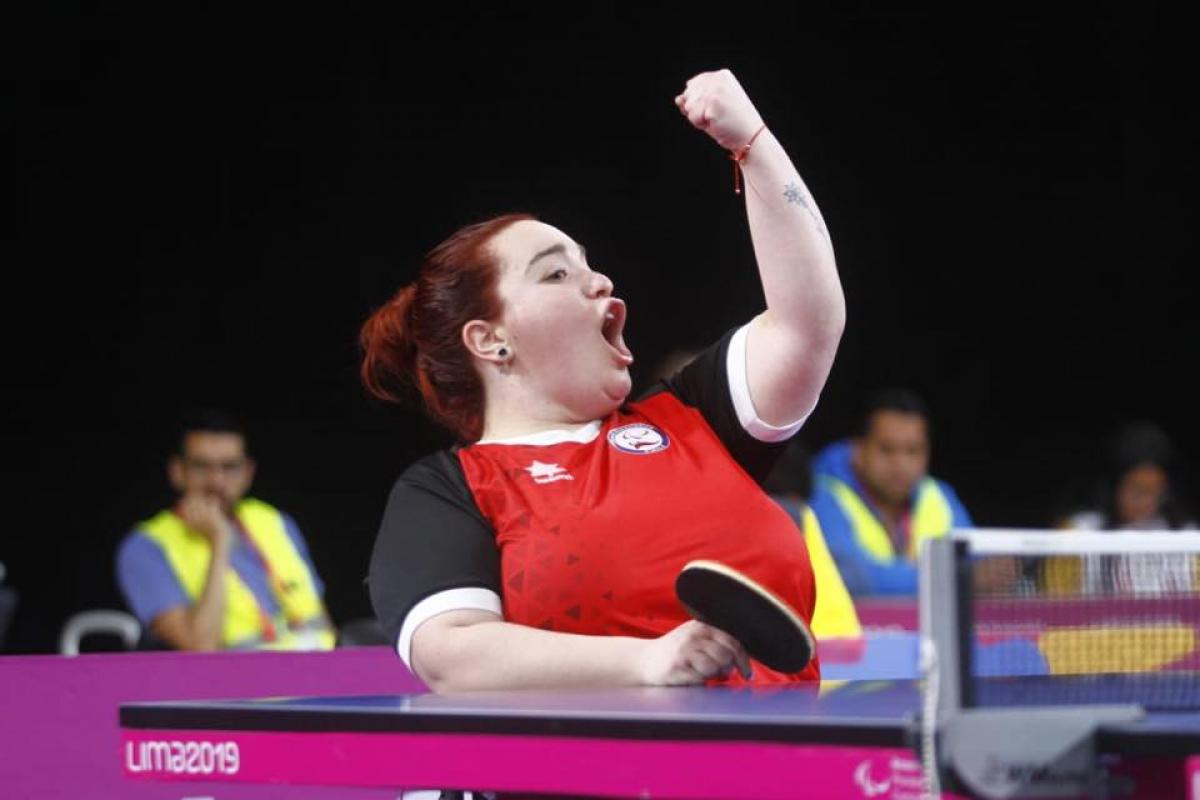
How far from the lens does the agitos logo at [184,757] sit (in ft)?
6.66

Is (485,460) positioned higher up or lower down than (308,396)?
lower down

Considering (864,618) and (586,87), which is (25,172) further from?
(864,618)

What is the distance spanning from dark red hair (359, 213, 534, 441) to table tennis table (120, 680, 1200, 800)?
0.74m

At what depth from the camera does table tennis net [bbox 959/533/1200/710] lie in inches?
69.2

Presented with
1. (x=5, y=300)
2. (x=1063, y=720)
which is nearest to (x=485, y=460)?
(x=1063, y=720)

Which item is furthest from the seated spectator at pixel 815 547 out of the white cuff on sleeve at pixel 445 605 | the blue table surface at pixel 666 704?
the blue table surface at pixel 666 704

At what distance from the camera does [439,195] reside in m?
8.01

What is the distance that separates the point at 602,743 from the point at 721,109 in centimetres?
108

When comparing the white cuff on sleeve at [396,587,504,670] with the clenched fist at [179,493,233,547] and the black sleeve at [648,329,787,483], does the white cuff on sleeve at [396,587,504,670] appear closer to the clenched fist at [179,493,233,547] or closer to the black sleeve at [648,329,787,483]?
the black sleeve at [648,329,787,483]

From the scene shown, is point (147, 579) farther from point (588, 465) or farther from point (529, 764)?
point (529, 764)

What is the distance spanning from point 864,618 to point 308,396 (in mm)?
3119

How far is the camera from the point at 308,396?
26.4ft

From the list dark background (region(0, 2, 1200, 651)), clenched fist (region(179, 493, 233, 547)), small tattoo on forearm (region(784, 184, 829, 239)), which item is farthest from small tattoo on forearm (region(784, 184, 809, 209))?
dark background (region(0, 2, 1200, 651))

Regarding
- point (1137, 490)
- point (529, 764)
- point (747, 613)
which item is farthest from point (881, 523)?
point (529, 764)
